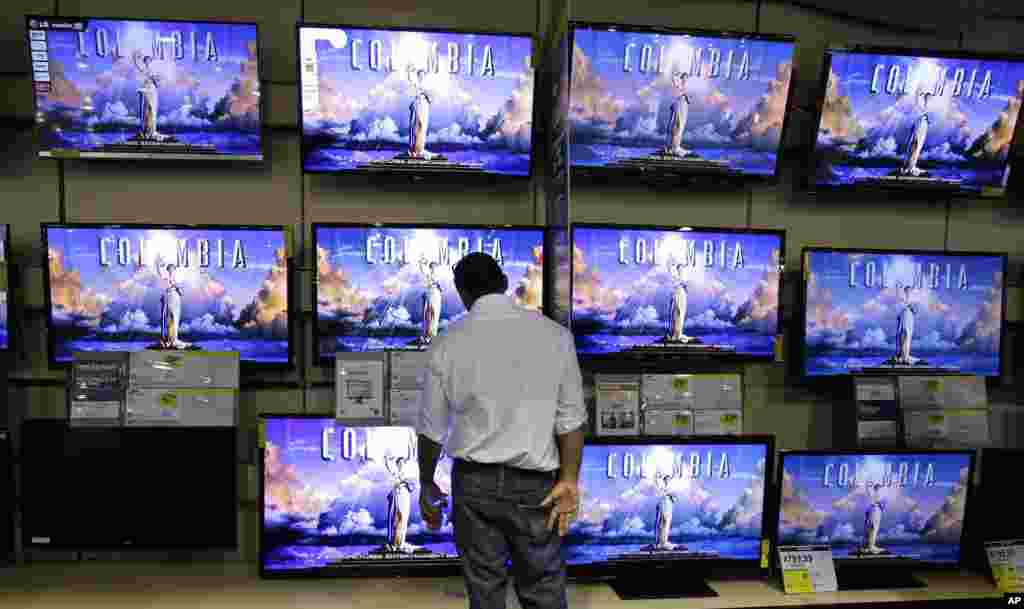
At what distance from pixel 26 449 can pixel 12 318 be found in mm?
476

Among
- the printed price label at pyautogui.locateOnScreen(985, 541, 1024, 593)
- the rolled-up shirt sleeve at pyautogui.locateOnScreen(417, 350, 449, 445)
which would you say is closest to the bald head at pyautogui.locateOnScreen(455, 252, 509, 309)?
the rolled-up shirt sleeve at pyautogui.locateOnScreen(417, 350, 449, 445)

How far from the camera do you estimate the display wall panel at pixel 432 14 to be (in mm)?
2965

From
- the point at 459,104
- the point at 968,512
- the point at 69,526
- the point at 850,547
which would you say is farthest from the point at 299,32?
the point at 968,512

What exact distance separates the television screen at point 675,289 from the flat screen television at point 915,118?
0.46 metres

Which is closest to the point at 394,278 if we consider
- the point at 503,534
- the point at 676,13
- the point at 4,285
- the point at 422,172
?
the point at 422,172

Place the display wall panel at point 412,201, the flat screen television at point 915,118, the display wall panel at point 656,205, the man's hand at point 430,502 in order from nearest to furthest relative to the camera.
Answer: the man's hand at point 430,502
the flat screen television at point 915,118
the display wall panel at point 412,201
the display wall panel at point 656,205

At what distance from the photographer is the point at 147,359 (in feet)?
8.77

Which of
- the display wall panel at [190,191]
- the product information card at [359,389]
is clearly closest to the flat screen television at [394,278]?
the product information card at [359,389]

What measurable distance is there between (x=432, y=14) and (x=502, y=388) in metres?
1.66

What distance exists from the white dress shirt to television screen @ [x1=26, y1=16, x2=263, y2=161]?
1.20 meters

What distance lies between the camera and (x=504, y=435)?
2170 millimetres

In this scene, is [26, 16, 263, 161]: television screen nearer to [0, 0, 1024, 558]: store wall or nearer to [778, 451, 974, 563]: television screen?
[0, 0, 1024, 558]: store wall

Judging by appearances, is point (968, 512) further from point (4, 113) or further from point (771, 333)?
point (4, 113)

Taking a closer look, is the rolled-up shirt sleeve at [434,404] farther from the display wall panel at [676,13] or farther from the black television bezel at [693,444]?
the display wall panel at [676,13]
